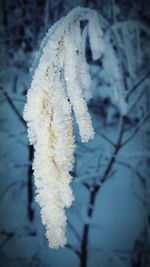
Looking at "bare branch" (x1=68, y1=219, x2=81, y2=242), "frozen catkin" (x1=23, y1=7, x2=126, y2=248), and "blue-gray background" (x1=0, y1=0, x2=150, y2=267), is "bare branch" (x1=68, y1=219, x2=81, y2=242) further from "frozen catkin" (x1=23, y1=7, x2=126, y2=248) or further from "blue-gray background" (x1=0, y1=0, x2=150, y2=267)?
"frozen catkin" (x1=23, y1=7, x2=126, y2=248)

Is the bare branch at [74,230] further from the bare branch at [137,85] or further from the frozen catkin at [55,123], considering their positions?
the frozen catkin at [55,123]

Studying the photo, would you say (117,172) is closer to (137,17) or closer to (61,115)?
(137,17)

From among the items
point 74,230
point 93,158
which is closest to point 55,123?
point 93,158

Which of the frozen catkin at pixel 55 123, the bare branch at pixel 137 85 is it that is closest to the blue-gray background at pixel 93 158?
the bare branch at pixel 137 85

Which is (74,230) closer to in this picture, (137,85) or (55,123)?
(137,85)

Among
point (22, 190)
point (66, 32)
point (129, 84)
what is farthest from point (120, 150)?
point (66, 32)
